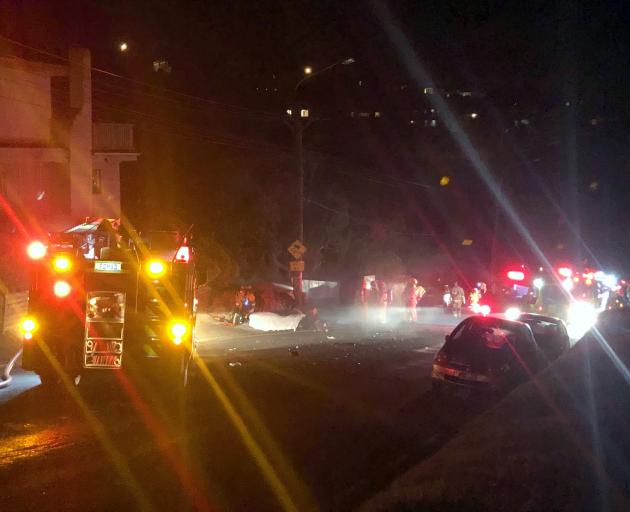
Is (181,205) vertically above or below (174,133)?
below

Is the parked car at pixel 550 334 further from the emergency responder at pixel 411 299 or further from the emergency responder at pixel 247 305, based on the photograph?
the emergency responder at pixel 411 299

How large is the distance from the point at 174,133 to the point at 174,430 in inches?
969

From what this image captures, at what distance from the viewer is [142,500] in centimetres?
611

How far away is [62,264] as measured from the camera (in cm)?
1022

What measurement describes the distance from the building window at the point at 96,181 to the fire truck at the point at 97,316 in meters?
20.2

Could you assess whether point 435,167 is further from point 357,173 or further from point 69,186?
point 69,186

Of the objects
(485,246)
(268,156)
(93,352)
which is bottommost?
(93,352)

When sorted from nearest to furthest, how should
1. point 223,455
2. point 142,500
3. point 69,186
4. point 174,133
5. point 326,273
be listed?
1. point 142,500
2. point 223,455
3. point 69,186
4. point 174,133
5. point 326,273

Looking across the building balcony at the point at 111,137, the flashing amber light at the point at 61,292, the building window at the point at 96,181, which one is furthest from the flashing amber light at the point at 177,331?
the building balcony at the point at 111,137

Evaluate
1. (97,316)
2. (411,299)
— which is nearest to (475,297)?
(411,299)

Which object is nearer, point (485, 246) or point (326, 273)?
point (326, 273)

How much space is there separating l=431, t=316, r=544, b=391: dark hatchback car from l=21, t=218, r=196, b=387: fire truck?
13.9 ft

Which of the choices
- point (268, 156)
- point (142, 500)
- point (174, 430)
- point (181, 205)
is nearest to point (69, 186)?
point (181, 205)

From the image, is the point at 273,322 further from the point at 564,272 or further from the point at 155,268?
the point at 564,272
